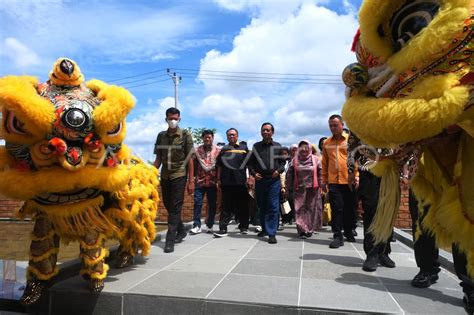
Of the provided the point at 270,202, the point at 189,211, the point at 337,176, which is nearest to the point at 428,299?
the point at 337,176

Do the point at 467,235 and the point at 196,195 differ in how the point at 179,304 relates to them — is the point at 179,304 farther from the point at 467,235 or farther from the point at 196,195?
the point at 196,195

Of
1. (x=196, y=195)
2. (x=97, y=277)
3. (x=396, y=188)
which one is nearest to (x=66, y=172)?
(x=97, y=277)

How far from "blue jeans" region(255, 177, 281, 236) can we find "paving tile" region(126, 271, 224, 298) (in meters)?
2.36

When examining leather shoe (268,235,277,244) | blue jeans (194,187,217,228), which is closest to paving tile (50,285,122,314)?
leather shoe (268,235,277,244)

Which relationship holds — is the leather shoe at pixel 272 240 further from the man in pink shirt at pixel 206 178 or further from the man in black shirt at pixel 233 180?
the man in pink shirt at pixel 206 178

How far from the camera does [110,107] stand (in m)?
2.96

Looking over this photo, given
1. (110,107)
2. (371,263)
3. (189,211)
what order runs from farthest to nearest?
(189,211) → (371,263) → (110,107)

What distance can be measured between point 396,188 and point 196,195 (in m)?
5.38

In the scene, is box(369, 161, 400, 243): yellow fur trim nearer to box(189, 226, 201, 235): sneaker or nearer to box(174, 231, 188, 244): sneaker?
box(174, 231, 188, 244): sneaker

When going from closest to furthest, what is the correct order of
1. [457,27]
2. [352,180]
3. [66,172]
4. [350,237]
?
[457,27], [66,172], [352,180], [350,237]

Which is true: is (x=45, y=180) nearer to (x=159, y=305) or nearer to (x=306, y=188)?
(x=159, y=305)

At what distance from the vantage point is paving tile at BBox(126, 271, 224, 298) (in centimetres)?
318

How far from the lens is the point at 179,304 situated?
305 cm

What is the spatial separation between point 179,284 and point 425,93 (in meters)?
2.68
